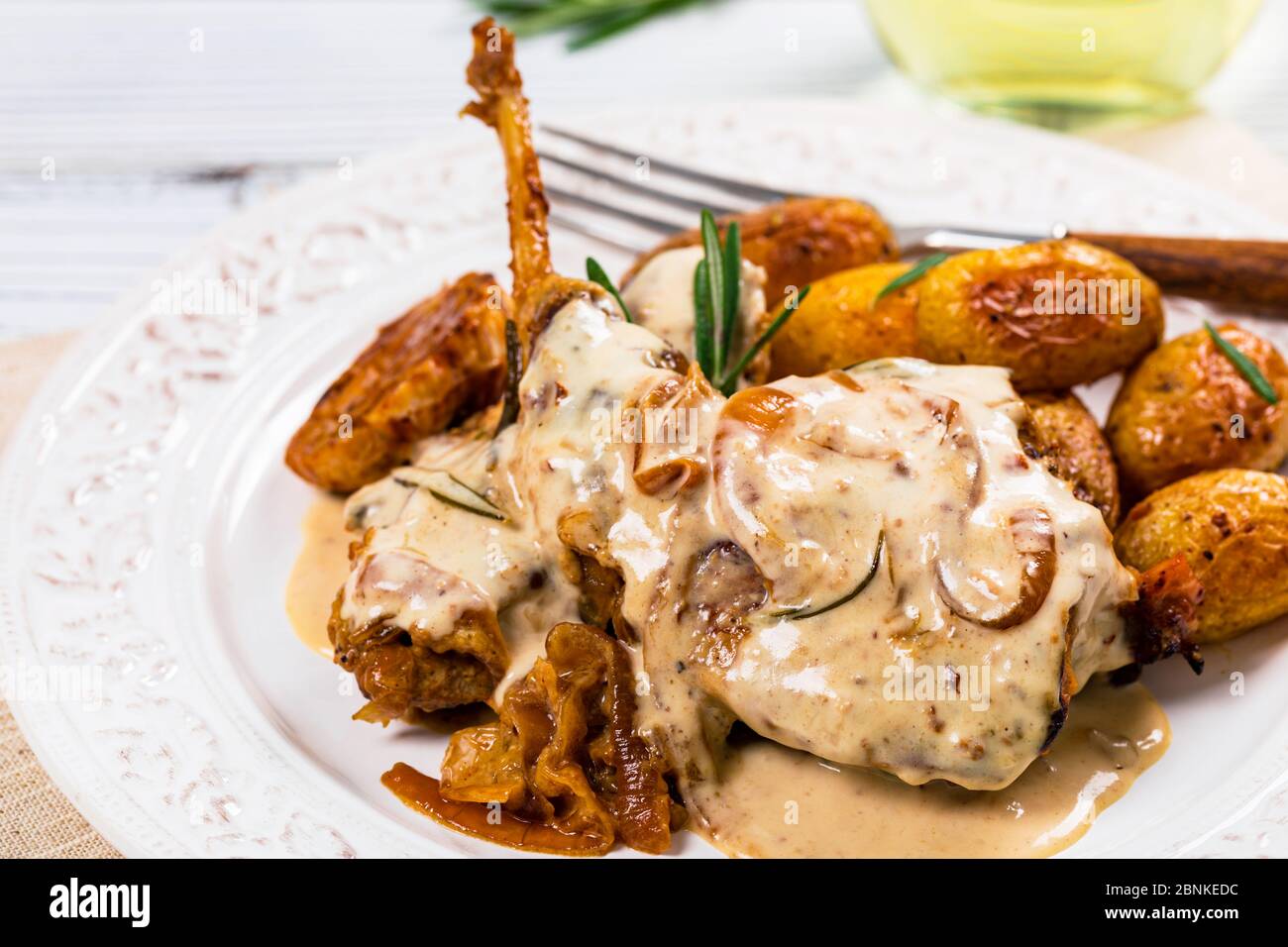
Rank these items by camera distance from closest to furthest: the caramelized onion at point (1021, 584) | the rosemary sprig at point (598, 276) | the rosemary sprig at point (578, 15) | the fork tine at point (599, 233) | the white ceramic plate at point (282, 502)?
1. the caramelized onion at point (1021, 584)
2. the white ceramic plate at point (282, 502)
3. the rosemary sprig at point (598, 276)
4. the fork tine at point (599, 233)
5. the rosemary sprig at point (578, 15)

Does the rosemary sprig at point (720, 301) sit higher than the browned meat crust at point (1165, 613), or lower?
higher

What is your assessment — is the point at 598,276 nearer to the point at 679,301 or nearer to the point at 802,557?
the point at 679,301

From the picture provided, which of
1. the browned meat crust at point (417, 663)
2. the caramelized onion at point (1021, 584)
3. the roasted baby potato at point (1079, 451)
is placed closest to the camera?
the caramelized onion at point (1021, 584)

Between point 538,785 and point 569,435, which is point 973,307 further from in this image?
point 538,785

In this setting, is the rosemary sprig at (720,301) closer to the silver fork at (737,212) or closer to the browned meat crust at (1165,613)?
the silver fork at (737,212)

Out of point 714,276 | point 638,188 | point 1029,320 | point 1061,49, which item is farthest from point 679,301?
point 1061,49

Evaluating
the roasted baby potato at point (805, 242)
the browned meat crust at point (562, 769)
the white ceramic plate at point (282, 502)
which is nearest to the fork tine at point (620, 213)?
the white ceramic plate at point (282, 502)

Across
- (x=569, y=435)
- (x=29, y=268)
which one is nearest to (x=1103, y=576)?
(x=569, y=435)

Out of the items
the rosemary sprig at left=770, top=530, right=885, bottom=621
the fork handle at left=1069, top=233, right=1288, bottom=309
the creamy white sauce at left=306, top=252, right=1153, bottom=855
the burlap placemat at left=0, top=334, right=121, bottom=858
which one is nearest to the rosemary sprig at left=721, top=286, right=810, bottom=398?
the creamy white sauce at left=306, top=252, right=1153, bottom=855

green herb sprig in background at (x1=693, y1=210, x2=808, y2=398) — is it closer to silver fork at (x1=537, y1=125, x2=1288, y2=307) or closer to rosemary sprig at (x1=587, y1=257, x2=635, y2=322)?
rosemary sprig at (x1=587, y1=257, x2=635, y2=322)
